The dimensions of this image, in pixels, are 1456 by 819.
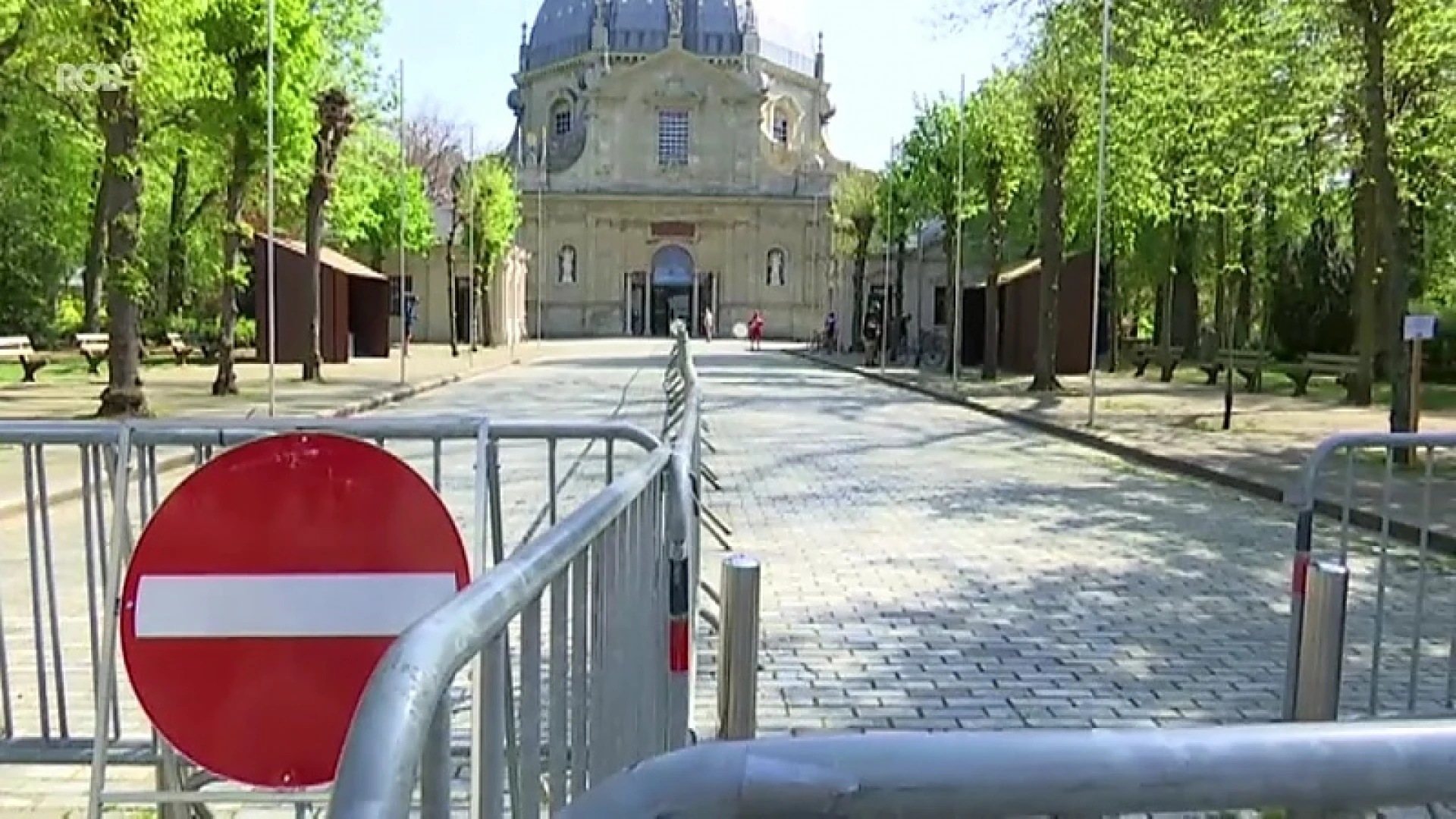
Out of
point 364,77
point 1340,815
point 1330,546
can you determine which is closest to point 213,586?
point 1340,815

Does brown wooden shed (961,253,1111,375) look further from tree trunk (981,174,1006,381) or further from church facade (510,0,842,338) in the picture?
church facade (510,0,842,338)

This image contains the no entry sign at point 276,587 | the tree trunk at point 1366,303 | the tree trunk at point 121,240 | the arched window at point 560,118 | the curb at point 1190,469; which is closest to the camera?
the no entry sign at point 276,587

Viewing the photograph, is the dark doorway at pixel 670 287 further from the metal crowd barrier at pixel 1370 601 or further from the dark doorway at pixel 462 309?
the metal crowd barrier at pixel 1370 601

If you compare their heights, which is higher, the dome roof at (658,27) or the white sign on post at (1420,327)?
the dome roof at (658,27)

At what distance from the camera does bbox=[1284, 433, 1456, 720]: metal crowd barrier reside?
4387mm

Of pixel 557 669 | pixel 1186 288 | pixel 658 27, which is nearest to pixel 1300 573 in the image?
pixel 557 669

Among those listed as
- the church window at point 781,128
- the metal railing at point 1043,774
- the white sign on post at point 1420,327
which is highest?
the church window at point 781,128

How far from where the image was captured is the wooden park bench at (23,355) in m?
25.8

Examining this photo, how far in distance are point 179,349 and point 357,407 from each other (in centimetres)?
1596

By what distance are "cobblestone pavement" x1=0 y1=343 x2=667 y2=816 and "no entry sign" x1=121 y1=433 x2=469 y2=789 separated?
1.33ft

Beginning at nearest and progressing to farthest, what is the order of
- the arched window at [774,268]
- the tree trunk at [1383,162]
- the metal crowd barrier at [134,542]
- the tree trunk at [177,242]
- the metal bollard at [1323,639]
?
the metal crowd barrier at [134,542], the metal bollard at [1323,639], the tree trunk at [1383,162], the tree trunk at [177,242], the arched window at [774,268]

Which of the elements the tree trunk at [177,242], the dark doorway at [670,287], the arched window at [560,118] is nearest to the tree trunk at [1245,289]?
the tree trunk at [177,242]

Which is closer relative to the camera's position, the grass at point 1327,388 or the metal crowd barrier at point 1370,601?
the metal crowd barrier at point 1370,601

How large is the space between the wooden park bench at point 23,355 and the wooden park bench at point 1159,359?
87.3 feet
